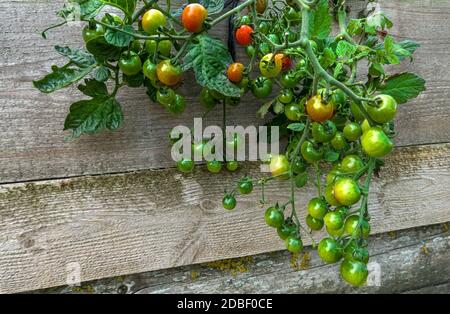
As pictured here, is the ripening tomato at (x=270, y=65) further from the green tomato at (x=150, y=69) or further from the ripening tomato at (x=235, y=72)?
the green tomato at (x=150, y=69)

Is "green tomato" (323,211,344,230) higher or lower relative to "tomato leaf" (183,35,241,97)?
lower

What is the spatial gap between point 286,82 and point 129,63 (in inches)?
10.1

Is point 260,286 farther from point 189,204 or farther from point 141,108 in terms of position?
point 141,108

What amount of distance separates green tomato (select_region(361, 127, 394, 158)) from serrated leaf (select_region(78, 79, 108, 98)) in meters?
0.41

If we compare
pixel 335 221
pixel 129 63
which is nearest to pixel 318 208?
pixel 335 221

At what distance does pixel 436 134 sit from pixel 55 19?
86cm

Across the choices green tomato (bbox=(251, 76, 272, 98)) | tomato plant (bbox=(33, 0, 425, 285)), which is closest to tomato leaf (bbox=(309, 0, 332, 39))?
tomato plant (bbox=(33, 0, 425, 285))

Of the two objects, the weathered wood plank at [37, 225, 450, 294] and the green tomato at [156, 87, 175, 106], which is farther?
the weathered wood plank at [37, 225, 450, 294]

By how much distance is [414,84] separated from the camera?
0.66 meters

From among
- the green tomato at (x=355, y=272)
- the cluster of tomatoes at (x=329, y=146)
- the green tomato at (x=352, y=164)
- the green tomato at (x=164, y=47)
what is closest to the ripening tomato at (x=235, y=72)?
the cluster of tomatoes at (x=329, y=146)

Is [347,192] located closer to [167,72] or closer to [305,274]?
[167,72]

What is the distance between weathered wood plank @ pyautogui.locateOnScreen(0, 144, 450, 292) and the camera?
2.36ft

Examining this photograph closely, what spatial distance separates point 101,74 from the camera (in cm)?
65

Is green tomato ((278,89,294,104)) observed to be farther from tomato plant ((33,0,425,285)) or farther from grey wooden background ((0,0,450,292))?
grey wooden background ((0,0,450,292))
